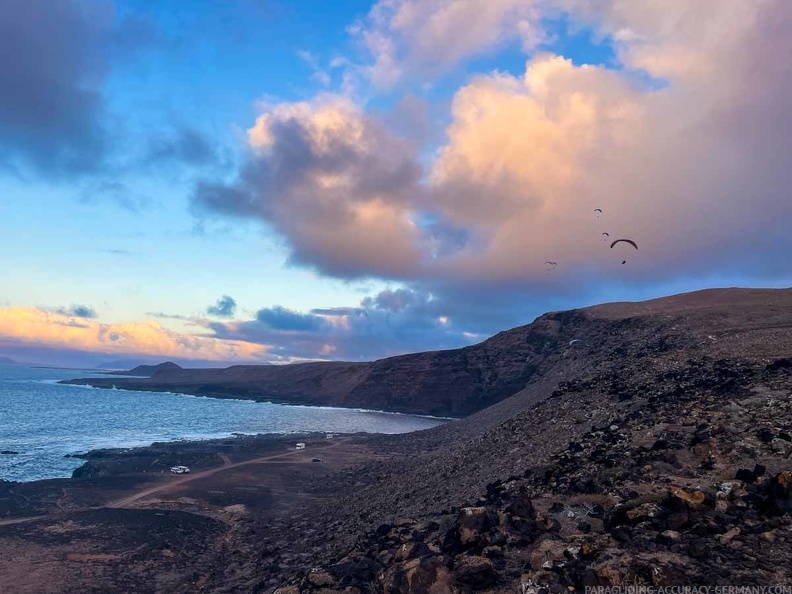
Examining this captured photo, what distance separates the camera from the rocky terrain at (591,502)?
965 centimetres

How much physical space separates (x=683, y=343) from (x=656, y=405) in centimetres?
1707

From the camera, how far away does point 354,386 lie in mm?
141875

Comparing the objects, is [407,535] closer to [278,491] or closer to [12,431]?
[278,491]

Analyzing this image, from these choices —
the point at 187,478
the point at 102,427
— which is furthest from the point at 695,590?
the point at 102,427

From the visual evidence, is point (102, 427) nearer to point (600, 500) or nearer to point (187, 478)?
point (187, 478)

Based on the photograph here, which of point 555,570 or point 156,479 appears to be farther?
point 156,479

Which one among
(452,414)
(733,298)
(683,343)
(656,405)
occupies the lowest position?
(452,414)

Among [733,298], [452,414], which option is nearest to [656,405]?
[733,298]

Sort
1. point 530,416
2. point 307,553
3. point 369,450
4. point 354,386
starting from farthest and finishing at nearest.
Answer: point 354,386 → point 369,450 → point 530,416 → point 307,553

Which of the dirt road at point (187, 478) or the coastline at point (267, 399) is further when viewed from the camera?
the coastline at point (267, 399)

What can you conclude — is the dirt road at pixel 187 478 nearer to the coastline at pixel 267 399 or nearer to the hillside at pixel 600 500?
the hillside at pixel 600 500

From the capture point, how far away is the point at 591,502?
42.9ft

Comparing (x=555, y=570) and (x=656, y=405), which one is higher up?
(x=656, y=405)

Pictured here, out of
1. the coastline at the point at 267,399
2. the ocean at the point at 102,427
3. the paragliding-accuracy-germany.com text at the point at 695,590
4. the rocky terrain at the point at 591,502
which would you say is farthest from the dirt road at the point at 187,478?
the coastline at the point at 267,399
